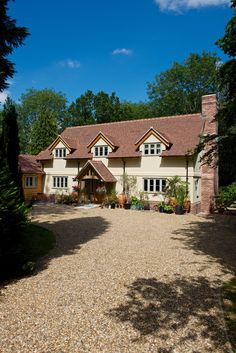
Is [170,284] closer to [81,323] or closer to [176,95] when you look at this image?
[81,323]

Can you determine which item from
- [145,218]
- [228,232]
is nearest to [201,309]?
[228,232]

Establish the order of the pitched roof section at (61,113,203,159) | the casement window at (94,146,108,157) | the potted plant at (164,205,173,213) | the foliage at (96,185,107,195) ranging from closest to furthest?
1. the potted plant at (164,205,173,213)
2. the pitched roof section at (61,113,203,159)
3. the foliage at (96,185,107,195)
4. the casement window at (94,146,108,157)

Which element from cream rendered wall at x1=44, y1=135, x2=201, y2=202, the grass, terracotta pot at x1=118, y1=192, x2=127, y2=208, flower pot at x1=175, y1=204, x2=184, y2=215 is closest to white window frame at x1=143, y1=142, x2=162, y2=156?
cream rendered wall at x1=44, y1=135, x2=201, y2=202

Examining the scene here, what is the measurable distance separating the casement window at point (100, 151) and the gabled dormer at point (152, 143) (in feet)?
13.1

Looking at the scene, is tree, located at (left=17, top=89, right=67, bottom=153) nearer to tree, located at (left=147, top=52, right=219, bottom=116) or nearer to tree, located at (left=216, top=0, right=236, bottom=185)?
tree, located at (left=147, top=52, right=219, bottom=116)

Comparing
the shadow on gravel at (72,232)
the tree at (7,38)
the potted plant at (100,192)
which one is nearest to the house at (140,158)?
the potted plant at (100,192)

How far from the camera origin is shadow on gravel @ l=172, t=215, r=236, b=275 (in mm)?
11180

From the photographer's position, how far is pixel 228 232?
643 inches

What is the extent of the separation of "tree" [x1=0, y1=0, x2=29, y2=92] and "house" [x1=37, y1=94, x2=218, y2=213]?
15.6m

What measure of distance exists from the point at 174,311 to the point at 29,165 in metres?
30.2

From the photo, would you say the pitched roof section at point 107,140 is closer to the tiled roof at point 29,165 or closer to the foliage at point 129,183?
the foliage at point 129,183

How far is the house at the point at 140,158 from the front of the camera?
25.3 meters

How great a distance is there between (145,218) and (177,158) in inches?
287

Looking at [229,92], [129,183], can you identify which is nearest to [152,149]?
[129,183]
